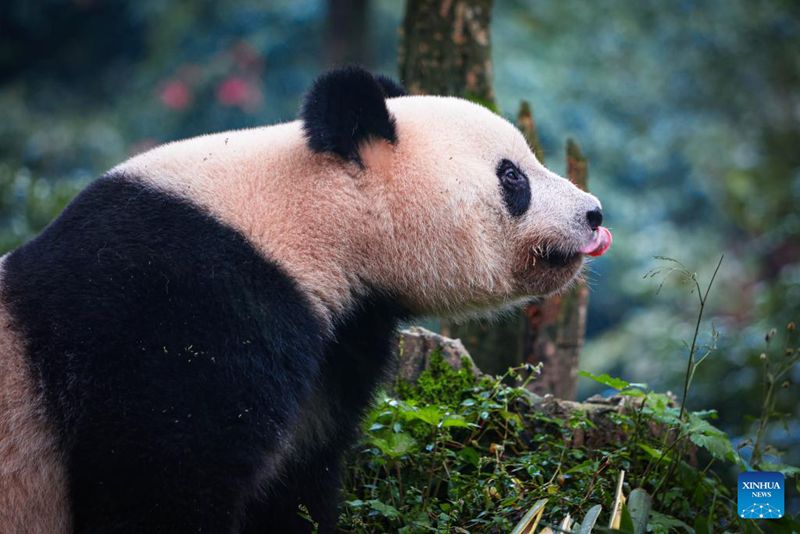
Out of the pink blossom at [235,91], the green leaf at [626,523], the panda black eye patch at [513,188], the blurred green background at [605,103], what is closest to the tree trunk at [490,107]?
the panda black eye patch at [513,188]

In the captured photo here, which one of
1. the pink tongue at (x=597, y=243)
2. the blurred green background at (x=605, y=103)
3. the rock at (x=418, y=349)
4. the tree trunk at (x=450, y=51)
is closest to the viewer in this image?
the pink tongue at (x=597, y=243)

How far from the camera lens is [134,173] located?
117 inches

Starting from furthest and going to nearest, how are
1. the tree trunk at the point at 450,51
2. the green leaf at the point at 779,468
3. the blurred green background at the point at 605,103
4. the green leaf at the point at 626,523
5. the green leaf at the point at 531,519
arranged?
the blurred green background at the point at 605,103 < the tree trunk at the point at 450,51 < the green leaf at the point at 779,468 < the green leaf at the point at 531,519 < the green leaf at the point at 626,523

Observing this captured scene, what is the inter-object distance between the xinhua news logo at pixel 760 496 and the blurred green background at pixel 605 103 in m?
7.03

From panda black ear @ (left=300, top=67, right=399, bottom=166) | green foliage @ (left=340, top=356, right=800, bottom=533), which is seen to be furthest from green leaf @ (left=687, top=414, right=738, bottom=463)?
panda black ear @ (left=300, top=67, right=399, bottom=166)

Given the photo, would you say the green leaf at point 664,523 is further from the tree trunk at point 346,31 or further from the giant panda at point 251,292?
the tree trunk at point 346,31

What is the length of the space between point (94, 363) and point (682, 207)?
36.8ft

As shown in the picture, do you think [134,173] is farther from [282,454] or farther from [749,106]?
[749,106]

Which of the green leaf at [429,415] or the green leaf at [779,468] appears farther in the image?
the green leaf at [779,468]

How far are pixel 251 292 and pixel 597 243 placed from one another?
1244mm

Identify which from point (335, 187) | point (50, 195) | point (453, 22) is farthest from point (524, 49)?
point (335, 187)

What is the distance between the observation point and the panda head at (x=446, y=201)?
3.06 m

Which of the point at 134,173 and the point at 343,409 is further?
the point at 343,409

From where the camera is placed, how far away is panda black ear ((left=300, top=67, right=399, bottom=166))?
3029mm
